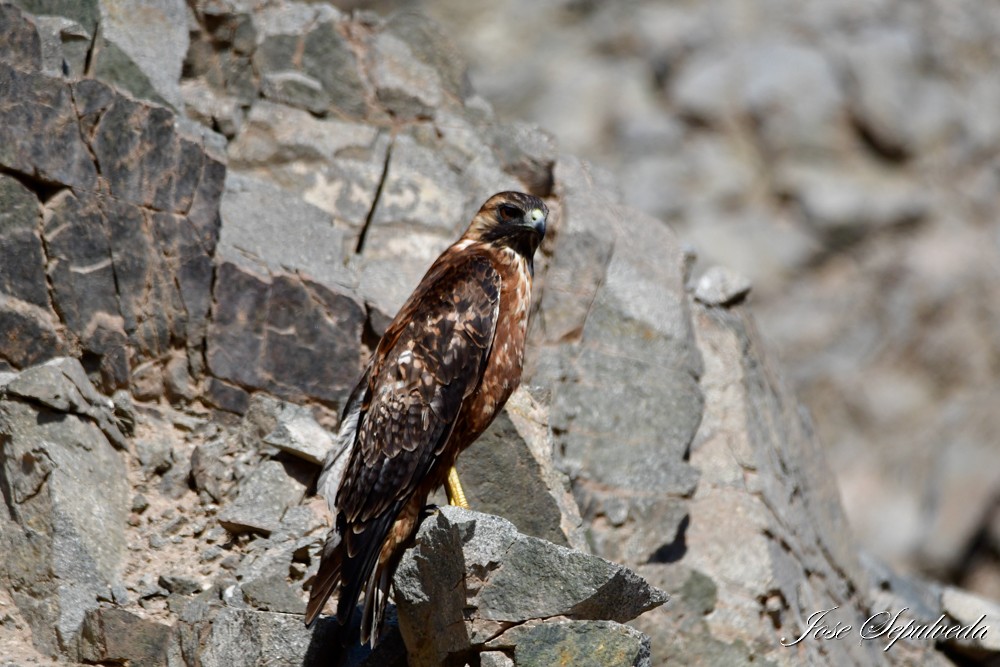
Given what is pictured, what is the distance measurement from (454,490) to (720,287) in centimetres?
385

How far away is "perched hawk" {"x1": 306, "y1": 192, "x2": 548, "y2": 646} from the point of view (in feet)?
19.5

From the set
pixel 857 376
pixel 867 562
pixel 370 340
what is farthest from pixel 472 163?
pixel 857 376

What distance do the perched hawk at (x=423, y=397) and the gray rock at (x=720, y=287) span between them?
2933 mm

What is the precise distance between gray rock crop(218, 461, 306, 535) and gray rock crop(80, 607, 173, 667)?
0.79 metres

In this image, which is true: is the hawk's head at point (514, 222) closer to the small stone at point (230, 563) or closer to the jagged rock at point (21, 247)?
the small stone at point (230, 563)

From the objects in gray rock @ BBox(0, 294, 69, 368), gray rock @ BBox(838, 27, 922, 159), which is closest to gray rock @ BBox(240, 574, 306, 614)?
gray rock @ BBox(0, 294, 69, 368)

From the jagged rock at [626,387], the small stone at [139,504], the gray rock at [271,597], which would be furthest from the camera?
the jagged rock at [626,387]

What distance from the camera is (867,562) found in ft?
34.9

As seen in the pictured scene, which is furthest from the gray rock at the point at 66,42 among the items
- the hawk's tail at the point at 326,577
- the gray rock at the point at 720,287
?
the gray rock at the point at 720,287

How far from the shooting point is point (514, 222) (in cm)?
700

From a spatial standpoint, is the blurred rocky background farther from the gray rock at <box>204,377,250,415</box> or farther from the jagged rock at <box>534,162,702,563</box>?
the gray rock at <box>204,377,250,415</box>

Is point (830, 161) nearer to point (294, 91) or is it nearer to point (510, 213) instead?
point (294, 91)

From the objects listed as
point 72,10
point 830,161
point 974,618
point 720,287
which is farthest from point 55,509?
point 830,161

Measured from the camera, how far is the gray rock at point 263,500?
22.3 ft
